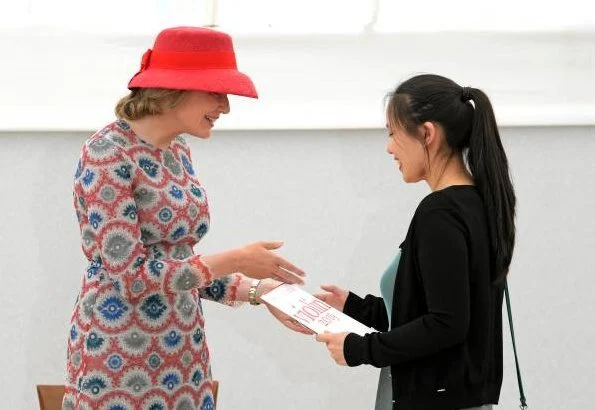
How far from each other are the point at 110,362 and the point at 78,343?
8 centimetres

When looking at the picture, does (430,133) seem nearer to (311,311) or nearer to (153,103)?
(311,311)

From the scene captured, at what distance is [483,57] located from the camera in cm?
320

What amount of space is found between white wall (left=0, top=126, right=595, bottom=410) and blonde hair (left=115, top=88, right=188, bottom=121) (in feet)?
3.79

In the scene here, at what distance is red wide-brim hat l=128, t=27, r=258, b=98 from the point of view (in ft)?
→ 6.67

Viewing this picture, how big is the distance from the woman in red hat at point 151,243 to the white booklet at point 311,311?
6cm

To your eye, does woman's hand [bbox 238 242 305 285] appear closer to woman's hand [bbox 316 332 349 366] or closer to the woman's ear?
woman's hand [bbox 316 332 349 366]

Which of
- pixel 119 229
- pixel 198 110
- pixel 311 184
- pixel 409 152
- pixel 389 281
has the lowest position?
pixel 389 281

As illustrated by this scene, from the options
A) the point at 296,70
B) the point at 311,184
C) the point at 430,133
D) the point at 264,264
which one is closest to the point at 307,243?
the point at 311,184

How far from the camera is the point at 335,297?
2.26 metres

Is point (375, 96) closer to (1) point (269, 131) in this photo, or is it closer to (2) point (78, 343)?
(1) point (269, 131)

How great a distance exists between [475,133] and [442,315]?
0.33m

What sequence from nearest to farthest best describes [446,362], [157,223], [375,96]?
[446,362] → [157,223] → [375,96]

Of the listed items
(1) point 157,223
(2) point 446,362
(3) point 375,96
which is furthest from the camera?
(3) point 375,96

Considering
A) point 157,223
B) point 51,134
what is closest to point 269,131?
point 51,134
